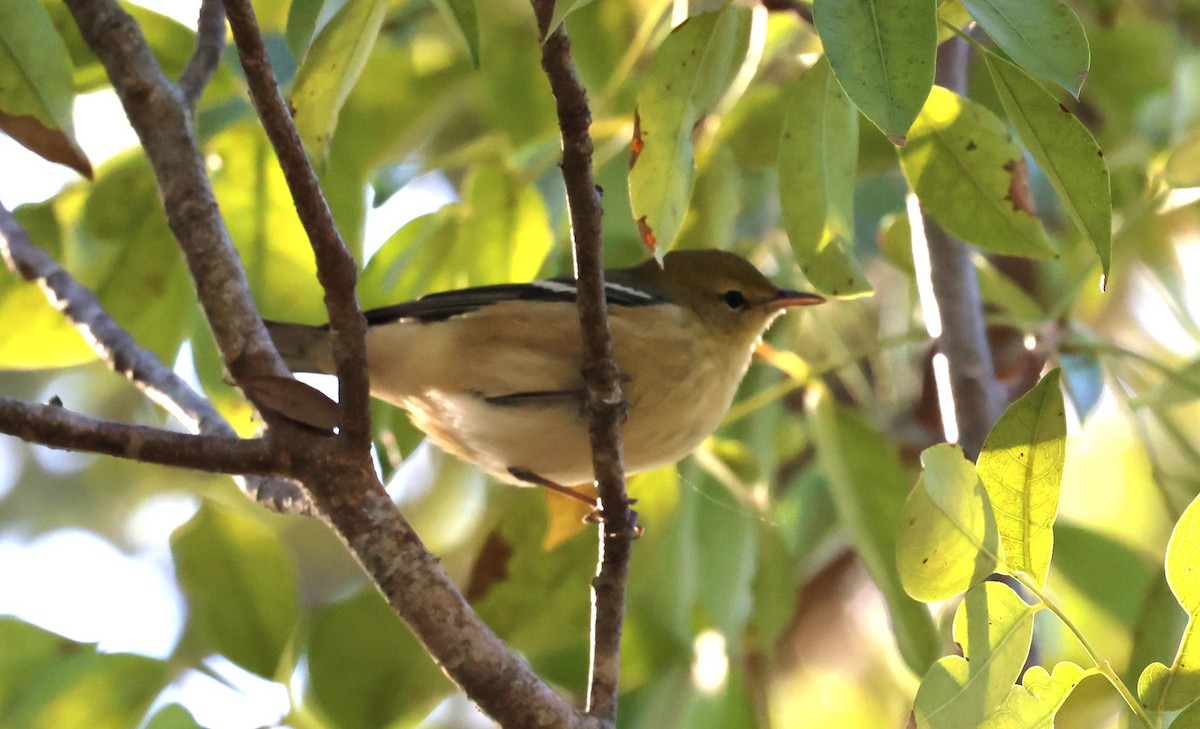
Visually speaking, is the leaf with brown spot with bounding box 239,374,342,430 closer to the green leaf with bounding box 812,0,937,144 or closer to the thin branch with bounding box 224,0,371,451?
the thin branch with bounding box 224,0,371,451

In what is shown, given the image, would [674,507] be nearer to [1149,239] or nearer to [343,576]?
[1149,239]

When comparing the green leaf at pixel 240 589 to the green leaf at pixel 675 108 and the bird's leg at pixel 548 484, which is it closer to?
the bird's leg at pixel 548 484

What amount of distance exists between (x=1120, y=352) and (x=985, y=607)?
5.02 feet

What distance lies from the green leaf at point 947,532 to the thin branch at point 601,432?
0.69 m

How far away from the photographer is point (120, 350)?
2750 millimetres

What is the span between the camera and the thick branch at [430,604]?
204 centimetres

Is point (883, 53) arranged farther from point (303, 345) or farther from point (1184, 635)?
point (303, 345)

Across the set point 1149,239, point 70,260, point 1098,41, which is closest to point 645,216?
point 70,260

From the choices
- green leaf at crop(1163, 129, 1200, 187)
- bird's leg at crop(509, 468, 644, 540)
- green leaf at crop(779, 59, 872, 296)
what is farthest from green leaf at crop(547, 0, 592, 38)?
green leaf at crop(1163, 129, 1200, 187)

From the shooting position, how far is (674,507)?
3.26 meters

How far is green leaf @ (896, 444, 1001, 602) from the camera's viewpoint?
5.27ft

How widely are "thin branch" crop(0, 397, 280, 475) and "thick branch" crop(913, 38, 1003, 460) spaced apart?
5.60 feet

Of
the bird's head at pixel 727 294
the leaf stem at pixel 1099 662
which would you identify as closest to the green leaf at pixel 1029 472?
the leaf stem at pixel 1099 662

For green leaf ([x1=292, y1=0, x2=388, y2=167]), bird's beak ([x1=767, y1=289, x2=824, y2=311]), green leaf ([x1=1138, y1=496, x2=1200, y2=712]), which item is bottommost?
green leaf ([x1=1138, y1=496, x2=1200, y2=712])
